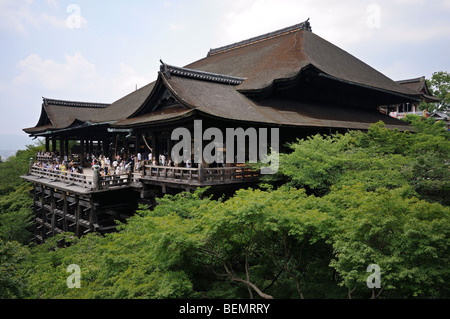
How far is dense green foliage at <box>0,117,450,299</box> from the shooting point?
609 centimetres

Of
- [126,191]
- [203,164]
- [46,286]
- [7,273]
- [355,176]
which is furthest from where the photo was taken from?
Answer: [126,191]

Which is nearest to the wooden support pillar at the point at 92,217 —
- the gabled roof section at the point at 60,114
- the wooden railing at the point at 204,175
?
the wooden railing at the point at 204,175

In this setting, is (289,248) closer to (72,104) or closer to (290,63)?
(290,63)

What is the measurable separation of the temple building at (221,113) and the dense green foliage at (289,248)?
347 cm

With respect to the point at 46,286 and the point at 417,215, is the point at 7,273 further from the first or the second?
the point at 417,215

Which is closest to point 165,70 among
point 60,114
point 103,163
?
point 103,163

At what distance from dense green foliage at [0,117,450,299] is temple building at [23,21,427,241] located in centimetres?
347

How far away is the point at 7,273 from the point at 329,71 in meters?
18.7

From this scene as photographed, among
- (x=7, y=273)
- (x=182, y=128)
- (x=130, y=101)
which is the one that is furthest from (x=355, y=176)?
(x=130, y=101)

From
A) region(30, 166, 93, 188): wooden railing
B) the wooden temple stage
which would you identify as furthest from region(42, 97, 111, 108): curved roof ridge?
A: the wooden temple stage

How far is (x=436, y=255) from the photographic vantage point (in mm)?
5582

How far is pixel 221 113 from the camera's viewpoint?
41.5ft

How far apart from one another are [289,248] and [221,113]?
6.45 m

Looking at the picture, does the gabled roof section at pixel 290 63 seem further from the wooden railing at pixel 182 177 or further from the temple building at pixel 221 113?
the wooden railing at pixel 182 177
